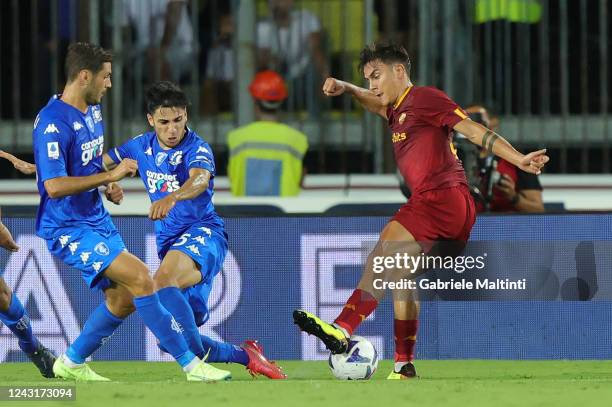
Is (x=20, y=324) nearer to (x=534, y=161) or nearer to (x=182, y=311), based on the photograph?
(x=182, y=311)

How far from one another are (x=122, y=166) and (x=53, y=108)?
2.15 ft

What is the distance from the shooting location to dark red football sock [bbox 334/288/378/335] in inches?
309

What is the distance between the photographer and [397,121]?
25.9 ft

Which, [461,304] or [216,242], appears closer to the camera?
[216,242]

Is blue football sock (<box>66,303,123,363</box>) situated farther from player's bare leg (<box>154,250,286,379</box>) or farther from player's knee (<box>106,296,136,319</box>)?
player's bare leg (<box>154,250,286,379</box>)

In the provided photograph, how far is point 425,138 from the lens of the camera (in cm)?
784

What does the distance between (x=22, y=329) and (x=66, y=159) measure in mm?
987

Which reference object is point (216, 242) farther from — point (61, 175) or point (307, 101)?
point (307, 101)

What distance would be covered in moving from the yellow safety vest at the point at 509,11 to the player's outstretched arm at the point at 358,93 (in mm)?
3129

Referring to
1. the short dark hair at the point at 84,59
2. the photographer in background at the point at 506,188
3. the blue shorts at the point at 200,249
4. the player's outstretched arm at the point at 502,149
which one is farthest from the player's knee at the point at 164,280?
the photographer in background at the point at 506,188

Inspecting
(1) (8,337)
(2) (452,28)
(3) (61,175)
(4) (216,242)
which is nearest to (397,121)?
(4) (216,242)

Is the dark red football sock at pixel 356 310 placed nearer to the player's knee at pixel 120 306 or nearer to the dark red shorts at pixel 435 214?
the dark red shorts at pixel 435 214

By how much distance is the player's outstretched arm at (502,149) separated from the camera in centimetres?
722

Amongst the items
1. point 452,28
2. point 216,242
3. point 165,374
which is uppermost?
point 452,28
